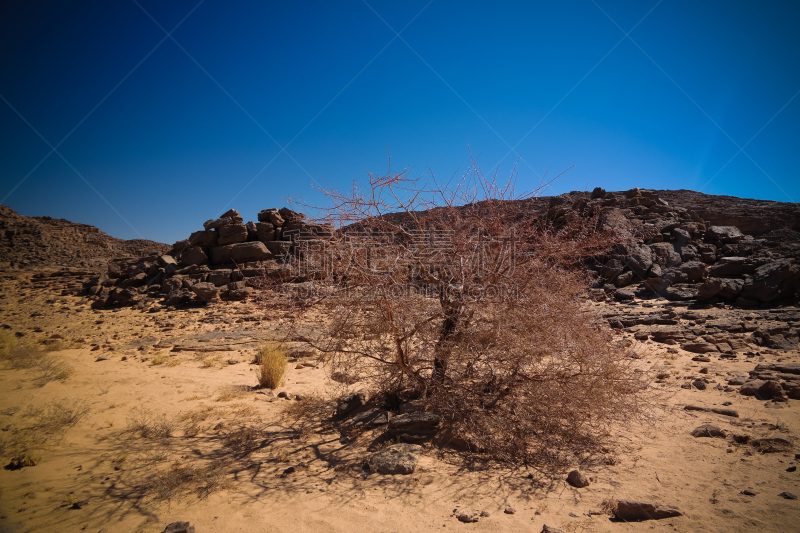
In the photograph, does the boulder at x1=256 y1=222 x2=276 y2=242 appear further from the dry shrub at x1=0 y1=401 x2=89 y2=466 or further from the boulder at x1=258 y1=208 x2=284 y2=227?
the dry shrub at x1=0 y1=401 x2=89 y2=466

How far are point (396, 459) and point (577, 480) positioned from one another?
1.84 m

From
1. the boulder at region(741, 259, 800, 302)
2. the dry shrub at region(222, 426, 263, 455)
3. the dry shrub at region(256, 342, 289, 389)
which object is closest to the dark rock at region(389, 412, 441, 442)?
the dry shrub at region(222, 426, 263, 455)

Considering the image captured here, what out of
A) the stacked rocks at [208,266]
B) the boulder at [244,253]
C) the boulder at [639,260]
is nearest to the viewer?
the boulder at [639,260]

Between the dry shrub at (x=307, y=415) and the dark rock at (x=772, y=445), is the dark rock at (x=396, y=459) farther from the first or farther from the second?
the dark rock at (x=772, y=445)

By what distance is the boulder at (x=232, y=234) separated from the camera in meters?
23.3

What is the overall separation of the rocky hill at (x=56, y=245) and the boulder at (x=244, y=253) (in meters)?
13.7

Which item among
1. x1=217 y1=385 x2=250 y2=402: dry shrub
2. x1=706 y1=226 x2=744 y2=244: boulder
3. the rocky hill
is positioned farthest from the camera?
the rocky hill

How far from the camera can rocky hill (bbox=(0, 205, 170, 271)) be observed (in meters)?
31.3

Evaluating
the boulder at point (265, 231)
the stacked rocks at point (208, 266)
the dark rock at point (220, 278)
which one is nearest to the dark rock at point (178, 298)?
the stacked rocks at point (208, 266)

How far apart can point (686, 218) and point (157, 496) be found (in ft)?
102

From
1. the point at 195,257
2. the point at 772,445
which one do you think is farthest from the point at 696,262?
the point at 195,257

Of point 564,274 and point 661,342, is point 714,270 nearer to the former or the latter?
point 661,342

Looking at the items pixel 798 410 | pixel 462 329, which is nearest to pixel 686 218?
pixel 798 410

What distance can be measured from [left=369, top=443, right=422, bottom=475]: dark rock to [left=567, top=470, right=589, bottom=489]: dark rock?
1.58 meters
